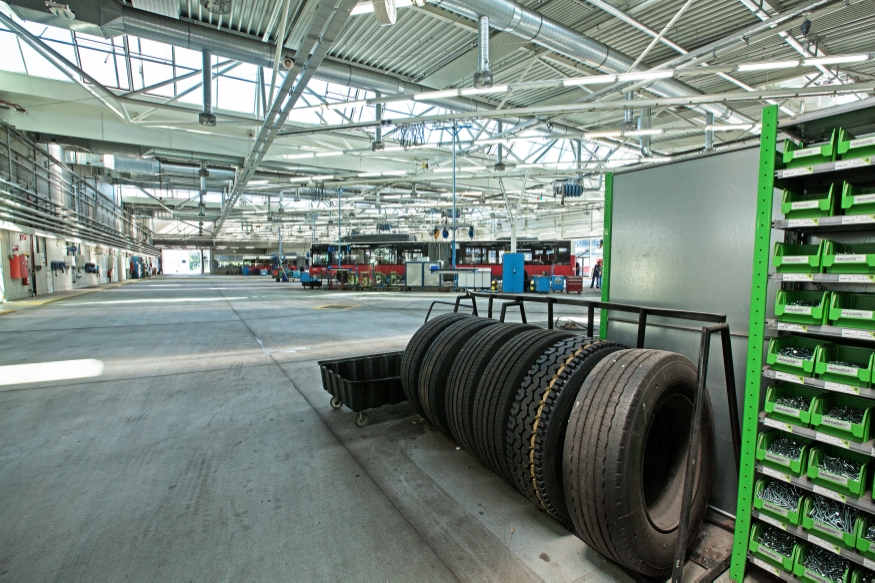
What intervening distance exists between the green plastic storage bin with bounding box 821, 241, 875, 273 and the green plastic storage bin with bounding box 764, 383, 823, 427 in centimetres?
50

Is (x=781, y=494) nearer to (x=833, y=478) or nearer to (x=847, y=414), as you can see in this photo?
(x=833, y=478)

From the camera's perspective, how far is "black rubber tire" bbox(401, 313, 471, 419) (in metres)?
3.11

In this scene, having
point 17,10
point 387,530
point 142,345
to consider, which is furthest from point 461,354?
point 17,10

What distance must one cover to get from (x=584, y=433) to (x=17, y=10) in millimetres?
10194

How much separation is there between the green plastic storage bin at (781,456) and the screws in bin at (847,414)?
16 cm

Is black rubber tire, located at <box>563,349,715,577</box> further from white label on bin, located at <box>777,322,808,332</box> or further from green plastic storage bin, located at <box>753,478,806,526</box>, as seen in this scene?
white label on bin, located at <box>777,322,808,332</box>

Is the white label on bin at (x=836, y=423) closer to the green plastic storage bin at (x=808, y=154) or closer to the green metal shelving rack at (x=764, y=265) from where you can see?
the green metal shelving rack at (x=764, y=265)

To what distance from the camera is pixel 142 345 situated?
648 cm

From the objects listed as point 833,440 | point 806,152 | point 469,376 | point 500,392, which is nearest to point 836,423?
point 833,440

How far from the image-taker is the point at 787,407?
1.57m

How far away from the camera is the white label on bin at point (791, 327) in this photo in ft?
4.94

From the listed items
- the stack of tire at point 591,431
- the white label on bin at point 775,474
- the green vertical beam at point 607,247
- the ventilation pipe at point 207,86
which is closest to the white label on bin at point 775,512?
the white label on bin at point 775,474

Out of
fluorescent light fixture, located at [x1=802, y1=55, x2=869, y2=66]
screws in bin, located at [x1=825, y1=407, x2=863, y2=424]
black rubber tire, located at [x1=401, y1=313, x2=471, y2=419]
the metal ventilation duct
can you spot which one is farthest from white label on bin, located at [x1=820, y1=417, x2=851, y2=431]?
fluorescent light fixture, located at [x1=802, y1=55, x2=869, y2=66]

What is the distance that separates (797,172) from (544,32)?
7147 millimetres
